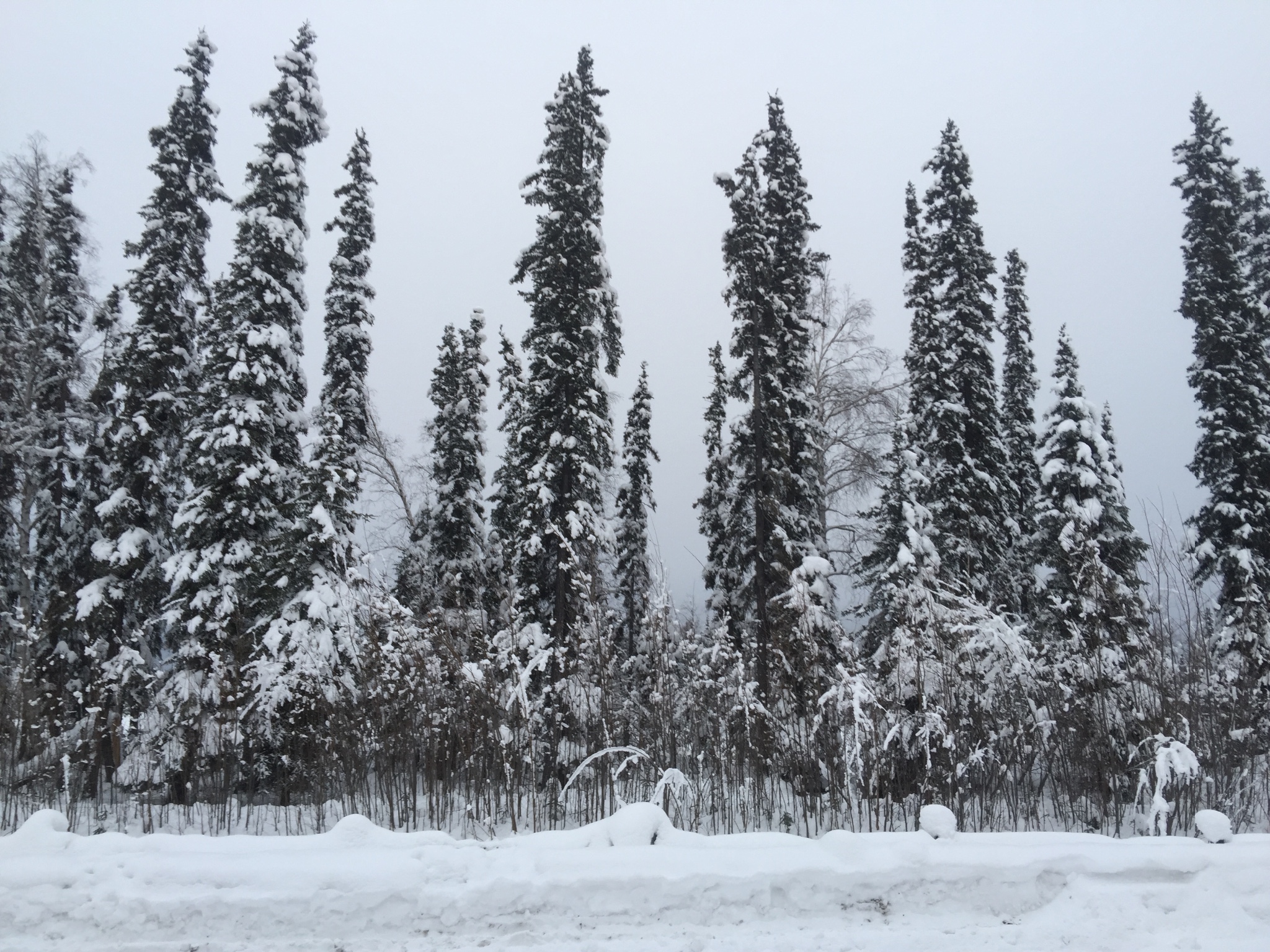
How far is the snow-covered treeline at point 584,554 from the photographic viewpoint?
6.61 metres

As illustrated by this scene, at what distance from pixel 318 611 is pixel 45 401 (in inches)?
515

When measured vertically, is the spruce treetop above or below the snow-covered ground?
above

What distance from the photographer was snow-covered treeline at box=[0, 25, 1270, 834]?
661 cm

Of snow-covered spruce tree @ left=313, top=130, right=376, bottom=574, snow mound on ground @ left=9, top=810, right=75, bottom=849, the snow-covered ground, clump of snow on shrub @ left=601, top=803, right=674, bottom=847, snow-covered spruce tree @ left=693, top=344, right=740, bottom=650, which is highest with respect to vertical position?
snow-covered spruce tree @ left=313, top=130, right=376, bottom=574

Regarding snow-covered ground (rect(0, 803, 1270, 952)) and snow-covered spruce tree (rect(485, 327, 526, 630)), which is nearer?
snow-covered ground (rect(0, 803, 1270, 952))

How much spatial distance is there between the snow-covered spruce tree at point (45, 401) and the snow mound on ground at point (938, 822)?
18.1 metres

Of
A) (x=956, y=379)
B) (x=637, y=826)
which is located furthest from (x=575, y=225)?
(x=637, y=826)

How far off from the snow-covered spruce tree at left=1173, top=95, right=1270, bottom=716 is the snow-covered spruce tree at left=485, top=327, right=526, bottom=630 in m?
16.7

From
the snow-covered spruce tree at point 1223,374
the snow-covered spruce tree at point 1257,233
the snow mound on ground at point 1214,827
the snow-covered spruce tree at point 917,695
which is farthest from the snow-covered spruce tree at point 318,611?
the snow-covered spruce tree at point 1257,233

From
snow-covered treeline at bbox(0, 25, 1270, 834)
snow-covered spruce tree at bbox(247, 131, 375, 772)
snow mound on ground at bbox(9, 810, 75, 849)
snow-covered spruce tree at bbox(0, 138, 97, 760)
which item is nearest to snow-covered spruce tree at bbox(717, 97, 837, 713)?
snow-covered treeline at bbox(0, 25, 1270, 834)

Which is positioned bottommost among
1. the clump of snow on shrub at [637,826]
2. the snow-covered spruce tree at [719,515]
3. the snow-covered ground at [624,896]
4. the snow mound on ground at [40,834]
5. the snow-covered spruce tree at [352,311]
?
the snow-covered ground at [624,896]

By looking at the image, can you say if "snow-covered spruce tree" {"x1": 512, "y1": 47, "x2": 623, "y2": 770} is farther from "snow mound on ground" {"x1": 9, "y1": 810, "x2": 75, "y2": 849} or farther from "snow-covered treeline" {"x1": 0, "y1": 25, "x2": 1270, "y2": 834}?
"snow mound on ground" {"x1": 9, "y1": 810, "x2": 75, "y2": 849}

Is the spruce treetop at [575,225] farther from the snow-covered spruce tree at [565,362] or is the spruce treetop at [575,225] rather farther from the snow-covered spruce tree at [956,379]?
the snow-covered spruce tree at [956,379]

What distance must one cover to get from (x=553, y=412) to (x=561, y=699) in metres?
8.21
